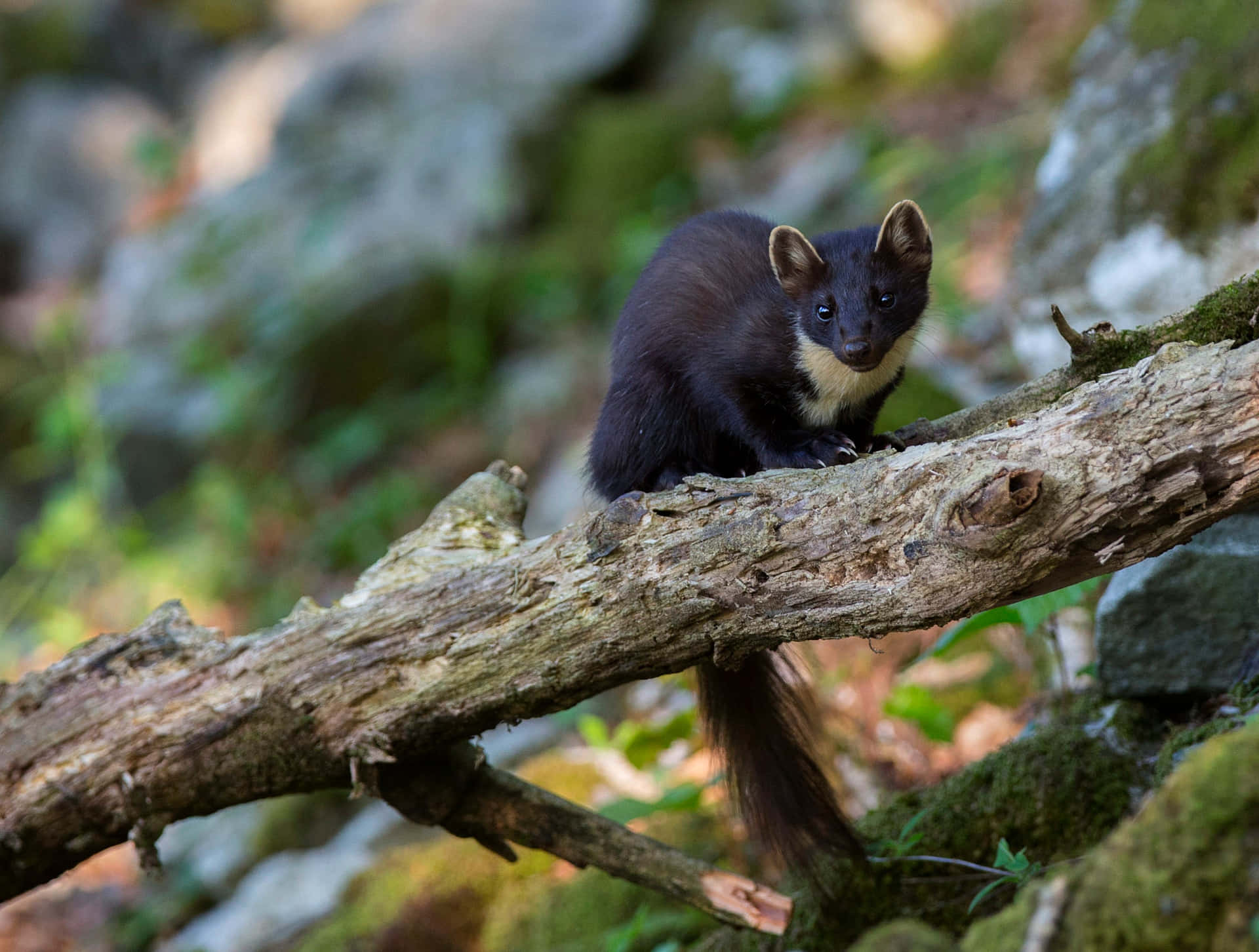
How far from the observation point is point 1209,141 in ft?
15.6

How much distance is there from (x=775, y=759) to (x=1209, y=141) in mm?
3280

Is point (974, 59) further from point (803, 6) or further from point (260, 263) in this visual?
point (260, 263)

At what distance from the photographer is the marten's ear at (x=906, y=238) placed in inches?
144

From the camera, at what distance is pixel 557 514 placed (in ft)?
27.3

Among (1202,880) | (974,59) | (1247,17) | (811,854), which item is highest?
(974,59)

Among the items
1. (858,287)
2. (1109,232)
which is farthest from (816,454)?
(1109,232)

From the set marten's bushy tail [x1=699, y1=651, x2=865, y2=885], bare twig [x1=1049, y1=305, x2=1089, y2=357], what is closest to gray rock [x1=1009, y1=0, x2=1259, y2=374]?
bare twig [x1=1049, y1=305, x2=1089, y2=357]

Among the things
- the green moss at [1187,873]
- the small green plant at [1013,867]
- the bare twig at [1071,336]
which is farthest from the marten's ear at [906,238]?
the green moss at [1187,873]

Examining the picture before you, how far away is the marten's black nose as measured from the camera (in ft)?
11.5

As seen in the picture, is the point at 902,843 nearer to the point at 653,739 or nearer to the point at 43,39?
the point at 653,739

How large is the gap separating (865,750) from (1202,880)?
3042mm

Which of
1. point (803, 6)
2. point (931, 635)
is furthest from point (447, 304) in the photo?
point (931, 635)

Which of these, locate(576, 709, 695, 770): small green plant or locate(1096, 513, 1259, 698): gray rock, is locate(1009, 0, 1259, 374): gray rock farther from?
locate(576, 709, 695, 770): small green plant

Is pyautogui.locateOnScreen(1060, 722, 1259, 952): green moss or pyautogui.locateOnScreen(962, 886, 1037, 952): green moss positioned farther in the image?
pyautogui.locateOnScreen(962, 886, 1037, 952): green moss
